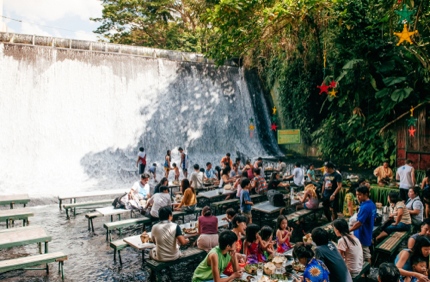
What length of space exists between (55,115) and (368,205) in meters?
13.6

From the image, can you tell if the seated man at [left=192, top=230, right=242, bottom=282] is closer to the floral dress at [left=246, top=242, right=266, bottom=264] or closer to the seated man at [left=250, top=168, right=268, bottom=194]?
the floral dress at [left=246, top=242, right=266, bottom=264]

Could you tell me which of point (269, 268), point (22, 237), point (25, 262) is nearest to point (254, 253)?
point (269, 268)

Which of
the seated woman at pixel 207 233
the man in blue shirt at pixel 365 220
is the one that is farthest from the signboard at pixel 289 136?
the seated woman at pixel 207 233

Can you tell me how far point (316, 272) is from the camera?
3.58 m

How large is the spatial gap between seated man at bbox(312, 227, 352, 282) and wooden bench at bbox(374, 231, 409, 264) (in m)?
2.29

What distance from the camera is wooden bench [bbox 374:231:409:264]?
223 inches

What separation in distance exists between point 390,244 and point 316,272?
10.3ft

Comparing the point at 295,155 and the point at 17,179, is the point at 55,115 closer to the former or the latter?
the point at 17,179

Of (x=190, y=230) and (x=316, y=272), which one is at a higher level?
(x=316, y=272)

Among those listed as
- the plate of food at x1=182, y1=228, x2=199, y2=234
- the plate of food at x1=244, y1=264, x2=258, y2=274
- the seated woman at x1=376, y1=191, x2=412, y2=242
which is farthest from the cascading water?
the seated woman at x1=376, y1=191, x2=412, y2=242

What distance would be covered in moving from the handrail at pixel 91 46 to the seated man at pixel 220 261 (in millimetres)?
14457

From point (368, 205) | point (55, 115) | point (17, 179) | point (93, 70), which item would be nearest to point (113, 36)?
point (93, 70)

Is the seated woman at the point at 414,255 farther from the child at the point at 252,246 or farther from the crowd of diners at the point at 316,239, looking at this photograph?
the child at the point at 252,246

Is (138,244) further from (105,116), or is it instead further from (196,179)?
(105,116)
